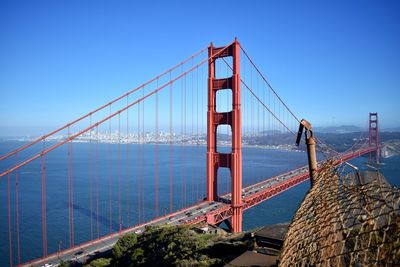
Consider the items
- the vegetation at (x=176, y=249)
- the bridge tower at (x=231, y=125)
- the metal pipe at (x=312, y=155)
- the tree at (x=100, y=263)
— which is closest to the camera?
the metal pipe at (x=312, y=155)

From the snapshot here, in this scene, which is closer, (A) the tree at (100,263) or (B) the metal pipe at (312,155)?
(B) the metal pipe at (312,155)

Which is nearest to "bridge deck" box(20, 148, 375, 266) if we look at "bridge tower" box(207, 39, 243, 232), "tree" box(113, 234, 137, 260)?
"bridge tower" box(207, 39, 243, 232)

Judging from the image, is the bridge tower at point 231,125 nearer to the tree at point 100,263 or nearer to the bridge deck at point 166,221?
the bridge deck at point 166,221

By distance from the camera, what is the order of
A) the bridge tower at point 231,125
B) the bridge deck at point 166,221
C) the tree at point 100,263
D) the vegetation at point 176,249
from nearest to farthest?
the vegetation at point 176,249 → the tree at point 100,263 → the bridge deck at point 166,221 → the bridge tower at point 231,125

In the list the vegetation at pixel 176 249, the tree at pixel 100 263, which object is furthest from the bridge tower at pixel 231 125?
the tree at pixel 100 263

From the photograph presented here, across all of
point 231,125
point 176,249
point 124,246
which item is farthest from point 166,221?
point 176,249

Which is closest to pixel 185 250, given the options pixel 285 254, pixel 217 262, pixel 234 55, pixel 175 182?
pixel 217 262

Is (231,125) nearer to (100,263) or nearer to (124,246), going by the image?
(124,246)
